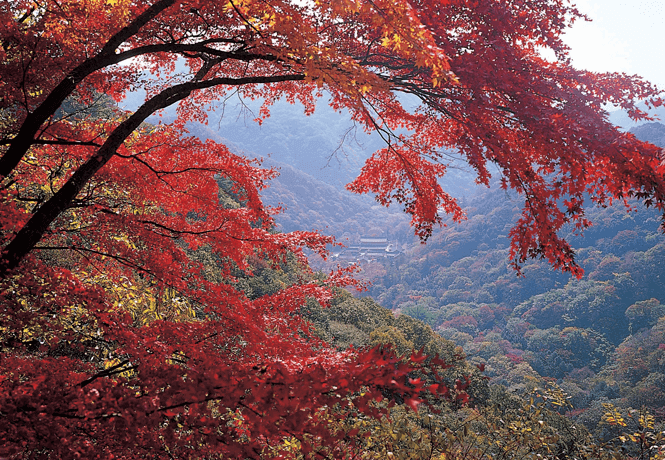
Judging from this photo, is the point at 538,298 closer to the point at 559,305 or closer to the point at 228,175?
the point at 559,305

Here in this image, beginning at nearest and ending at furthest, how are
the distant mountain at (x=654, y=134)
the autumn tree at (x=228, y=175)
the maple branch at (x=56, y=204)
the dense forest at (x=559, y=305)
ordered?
the autumn tree at (x=228, y=175)
the maple branch at (x=56, y=204)
the dense forest at (x=559, y=305)
the distant mountain at (x=654, y=134)

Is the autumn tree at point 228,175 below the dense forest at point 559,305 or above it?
above

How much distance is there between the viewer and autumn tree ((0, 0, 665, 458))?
5.09ft

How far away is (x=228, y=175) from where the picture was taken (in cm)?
348

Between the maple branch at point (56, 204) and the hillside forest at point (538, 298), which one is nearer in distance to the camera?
the maple branch at point (56, 204)

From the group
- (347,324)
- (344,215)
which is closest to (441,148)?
(347,324)

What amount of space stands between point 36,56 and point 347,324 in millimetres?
15308

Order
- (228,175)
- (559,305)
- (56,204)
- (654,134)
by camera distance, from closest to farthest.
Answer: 1. (56,204)
2. (228,175)
3. (559,305)
4. (654,134)

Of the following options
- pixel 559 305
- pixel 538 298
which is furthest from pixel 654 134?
pixel 559 305

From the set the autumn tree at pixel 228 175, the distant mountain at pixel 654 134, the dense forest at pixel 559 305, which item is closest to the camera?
the autumn tree at pixel 228 175

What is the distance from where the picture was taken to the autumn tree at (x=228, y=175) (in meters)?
1.55

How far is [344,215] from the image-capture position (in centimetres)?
9450

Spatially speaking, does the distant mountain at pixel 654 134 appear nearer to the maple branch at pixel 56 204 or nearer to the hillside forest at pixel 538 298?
the hillside forest at pixel 538 298

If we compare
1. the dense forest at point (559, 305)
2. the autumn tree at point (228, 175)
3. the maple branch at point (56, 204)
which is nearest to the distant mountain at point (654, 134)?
the dense forest at point (559, 305)
